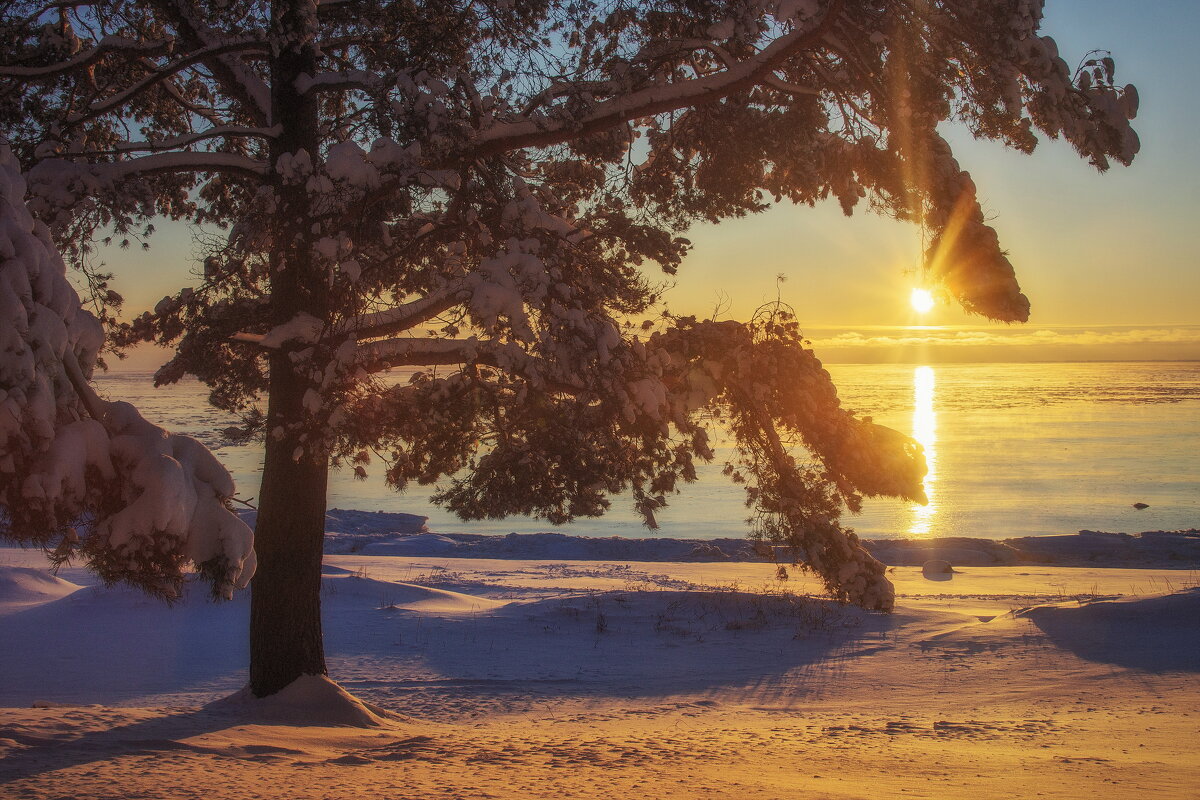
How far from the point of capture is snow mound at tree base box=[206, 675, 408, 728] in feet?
24.8

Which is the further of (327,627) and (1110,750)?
(327,627)

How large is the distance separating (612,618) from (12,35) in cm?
951

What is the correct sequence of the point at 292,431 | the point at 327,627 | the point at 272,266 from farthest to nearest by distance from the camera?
the point at 327,627 < the point at 272,266 < the point at 292,431

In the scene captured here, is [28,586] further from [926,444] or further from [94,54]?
[926,444]

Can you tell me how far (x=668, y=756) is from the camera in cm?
638

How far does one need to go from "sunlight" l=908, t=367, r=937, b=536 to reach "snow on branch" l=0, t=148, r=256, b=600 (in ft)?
23.1

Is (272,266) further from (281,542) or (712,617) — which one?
(712,617)

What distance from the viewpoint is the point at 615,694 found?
9500 millimetres

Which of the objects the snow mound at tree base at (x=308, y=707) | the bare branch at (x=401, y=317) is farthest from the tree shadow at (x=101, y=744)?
the bare branch at (x=401, y=317)

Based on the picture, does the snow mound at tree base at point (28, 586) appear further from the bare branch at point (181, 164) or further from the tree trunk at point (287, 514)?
the bare branch at point (181, 164)

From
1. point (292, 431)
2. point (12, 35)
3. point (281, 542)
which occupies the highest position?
point (12, 35)

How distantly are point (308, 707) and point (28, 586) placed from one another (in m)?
8.84

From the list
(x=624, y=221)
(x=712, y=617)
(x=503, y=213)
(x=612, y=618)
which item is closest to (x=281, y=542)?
(x=503, y=213)

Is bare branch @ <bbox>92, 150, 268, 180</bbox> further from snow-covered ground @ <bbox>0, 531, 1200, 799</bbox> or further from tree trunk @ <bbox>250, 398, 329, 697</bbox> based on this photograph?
snow-covered ground @ <bbox>0, 531, 1200, 799</bbox>
